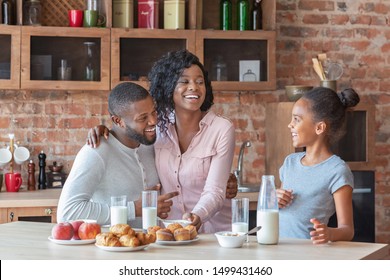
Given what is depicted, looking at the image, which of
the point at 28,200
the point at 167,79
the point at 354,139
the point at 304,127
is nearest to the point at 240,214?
the point at 304,127

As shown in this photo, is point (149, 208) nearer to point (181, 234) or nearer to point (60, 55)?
point (181, 234)

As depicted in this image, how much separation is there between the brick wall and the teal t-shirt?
7.38ft

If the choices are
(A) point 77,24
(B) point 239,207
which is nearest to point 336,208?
(B) point 239,207

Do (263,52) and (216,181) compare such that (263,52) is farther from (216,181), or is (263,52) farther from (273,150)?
(216,181)

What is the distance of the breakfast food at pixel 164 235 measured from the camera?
8.17 feet

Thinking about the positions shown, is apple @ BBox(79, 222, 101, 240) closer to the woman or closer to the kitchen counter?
the kitchen counter

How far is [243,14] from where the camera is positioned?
4840 mm

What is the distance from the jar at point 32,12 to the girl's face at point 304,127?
7.45 ft

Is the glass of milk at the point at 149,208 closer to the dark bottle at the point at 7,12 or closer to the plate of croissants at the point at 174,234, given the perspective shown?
the plate of croissants at the point at 174,234

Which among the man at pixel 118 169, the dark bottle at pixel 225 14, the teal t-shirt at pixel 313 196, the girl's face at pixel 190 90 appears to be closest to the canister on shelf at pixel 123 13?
the dark bottle at pixel 225 14

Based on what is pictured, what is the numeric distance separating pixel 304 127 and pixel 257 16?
6.91 feet

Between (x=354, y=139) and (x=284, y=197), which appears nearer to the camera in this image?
(x=284, y=197)

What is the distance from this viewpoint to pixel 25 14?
15.2ft
